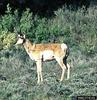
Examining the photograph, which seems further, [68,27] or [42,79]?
[68,27]

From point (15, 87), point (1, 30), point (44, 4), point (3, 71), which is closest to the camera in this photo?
point (15, 87)

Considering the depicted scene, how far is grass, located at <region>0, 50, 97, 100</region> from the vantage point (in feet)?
44.8

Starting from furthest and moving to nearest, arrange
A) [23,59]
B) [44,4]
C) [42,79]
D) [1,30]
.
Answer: [44,4], [1,30], [23,59], [42,79]

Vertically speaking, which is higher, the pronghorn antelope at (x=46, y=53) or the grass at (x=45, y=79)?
the pronghorn antelope at (x=46, y=53)

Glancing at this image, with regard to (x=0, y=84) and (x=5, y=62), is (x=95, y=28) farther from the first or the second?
(x=0, y=84)

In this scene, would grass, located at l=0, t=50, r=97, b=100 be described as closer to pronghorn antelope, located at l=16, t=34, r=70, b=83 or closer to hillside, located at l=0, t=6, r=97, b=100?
hillside, located at l=0, t=6, r=97, b=100

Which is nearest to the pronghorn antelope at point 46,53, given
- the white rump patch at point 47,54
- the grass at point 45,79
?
the white rump patch at point 47,54

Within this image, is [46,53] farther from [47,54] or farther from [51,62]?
[51,62]

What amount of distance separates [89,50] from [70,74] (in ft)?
8.87

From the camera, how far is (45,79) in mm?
15188

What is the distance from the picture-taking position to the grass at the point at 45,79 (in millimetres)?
13641

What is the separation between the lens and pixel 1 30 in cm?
1941

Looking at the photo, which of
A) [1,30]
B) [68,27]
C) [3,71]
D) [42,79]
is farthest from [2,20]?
[42,79]

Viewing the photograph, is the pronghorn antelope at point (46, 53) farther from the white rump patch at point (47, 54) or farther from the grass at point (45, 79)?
the grass at point (45, 79)
